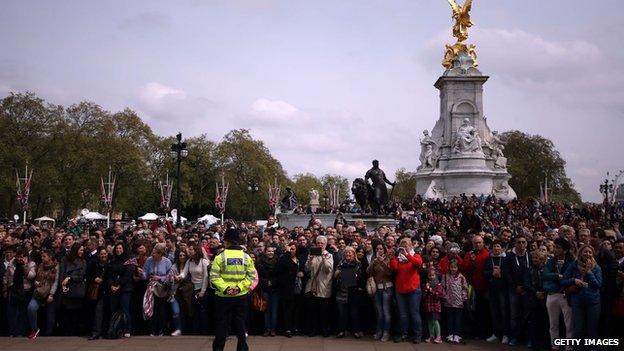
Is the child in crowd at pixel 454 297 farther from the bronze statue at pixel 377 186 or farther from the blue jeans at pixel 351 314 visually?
the bronze statue at pixel 377 186

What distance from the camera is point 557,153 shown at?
89.7 m

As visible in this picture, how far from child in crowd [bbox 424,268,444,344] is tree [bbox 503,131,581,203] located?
3016 inches

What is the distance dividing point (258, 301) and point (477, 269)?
4.06 meters

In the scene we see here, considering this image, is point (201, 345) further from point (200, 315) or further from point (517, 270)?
point (517, 270)

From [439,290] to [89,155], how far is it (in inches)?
2189

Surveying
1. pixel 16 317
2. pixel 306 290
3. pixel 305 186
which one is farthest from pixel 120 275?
pixel 305 186

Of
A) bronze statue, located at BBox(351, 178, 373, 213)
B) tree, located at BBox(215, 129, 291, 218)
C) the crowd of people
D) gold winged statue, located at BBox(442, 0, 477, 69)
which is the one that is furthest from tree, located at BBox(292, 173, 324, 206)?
the crowd of people

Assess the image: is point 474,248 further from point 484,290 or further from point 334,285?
point 334,285

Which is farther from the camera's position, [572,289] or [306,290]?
[306,290]

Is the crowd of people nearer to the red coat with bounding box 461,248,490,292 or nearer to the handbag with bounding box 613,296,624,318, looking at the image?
the red coat with bounding box 461,248,490,292

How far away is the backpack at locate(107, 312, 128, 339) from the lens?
11.4 metres

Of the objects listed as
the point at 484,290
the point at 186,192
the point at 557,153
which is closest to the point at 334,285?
the point at 484,290

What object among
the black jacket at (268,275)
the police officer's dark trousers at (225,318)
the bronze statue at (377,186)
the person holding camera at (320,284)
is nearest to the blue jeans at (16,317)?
the black jacket at (268,275)

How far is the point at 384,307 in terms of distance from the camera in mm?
11430
